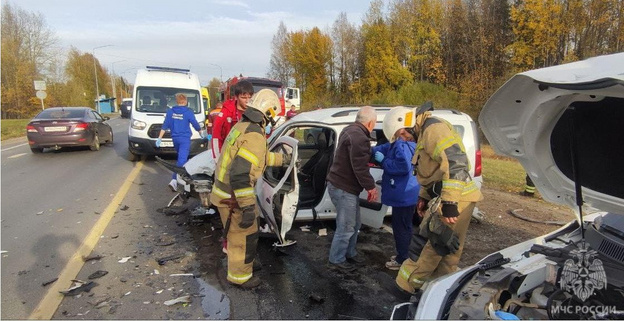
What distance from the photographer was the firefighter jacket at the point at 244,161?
→ 3.47 metres

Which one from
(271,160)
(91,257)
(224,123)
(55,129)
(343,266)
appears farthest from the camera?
(55,129)

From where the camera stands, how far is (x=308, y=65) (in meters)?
45.8

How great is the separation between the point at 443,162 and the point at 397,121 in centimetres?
79

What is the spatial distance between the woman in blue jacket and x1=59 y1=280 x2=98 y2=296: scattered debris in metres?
2.98

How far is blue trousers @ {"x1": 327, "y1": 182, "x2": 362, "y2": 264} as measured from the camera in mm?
4082

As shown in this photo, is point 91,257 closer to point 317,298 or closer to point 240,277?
point 240,277

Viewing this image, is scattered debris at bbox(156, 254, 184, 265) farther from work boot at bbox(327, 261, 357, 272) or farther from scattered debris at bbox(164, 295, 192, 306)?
work boot at bbox(327, 261, 357, 272)

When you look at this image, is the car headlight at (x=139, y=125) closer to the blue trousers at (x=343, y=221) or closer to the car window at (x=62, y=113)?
the car window at (x=62, y=113)

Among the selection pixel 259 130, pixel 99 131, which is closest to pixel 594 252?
pixel 259 130

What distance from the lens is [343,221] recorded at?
4086 mm

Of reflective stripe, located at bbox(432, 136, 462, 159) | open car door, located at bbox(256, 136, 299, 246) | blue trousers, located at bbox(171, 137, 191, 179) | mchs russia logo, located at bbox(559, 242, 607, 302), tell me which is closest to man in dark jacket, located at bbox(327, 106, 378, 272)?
open car door, located at bbox(256, 136, 299, 246)

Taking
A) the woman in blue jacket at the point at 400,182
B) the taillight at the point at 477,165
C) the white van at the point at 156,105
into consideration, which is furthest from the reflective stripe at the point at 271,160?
the white van at the point at 156,105

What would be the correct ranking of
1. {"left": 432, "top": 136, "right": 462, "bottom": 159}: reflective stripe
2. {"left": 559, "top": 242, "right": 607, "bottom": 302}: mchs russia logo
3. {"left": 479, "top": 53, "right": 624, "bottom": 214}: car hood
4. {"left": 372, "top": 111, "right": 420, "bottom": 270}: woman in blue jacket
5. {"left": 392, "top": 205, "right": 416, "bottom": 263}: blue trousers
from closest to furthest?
A: {"left": 479, "top": 53, "right": 624, "bottom": 214}: car hood → {"left": 559, "top": 242, "right": 607, "bottom": 302}: mchs russia logo → {"left": 432, "top": 136, "right": 462, "bottom": 159}: reflective stripe → {"left": 372, "top": 111, "right": 420, "bottom": 270}: woman in blue jacket → {"left": 392, "top": 205, "right": 416, "bottom": 263}: blue trousers

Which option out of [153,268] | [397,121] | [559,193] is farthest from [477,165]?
[153,268]
